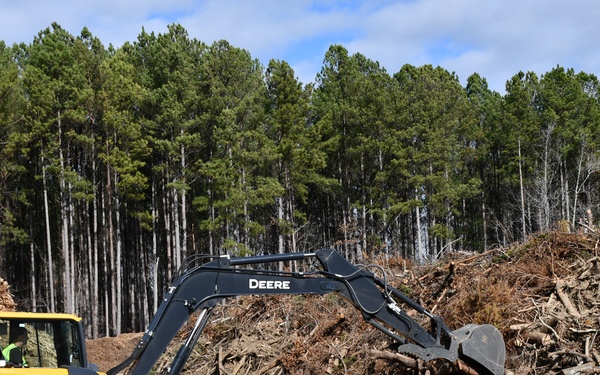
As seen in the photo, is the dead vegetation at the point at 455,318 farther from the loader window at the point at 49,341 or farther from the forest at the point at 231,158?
the forest at the point at 231,158

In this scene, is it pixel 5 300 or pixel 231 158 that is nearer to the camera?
pixel 5 300

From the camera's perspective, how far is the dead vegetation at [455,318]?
426 inches

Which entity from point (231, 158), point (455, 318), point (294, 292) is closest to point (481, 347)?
point (455, 318)

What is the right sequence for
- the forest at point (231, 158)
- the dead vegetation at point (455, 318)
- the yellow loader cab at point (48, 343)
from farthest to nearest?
1. the forest at point (231, 158)
2. the dead vegetation at point (455, 318)
3. the yellow loader cab at point (48, 343)

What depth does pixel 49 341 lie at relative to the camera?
862 centimetres

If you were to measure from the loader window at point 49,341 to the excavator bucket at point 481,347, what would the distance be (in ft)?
15.6

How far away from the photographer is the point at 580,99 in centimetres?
4819

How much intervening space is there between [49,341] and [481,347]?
5.54 meters

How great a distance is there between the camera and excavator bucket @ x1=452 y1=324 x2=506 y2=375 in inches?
372

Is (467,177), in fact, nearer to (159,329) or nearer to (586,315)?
(586,315)

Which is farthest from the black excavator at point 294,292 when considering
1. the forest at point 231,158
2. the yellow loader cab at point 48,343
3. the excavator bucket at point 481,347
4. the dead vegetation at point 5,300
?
the forest at point 231,158

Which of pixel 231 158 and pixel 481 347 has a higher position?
pixel 231 158

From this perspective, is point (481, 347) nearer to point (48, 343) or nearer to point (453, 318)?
point (453, 318)

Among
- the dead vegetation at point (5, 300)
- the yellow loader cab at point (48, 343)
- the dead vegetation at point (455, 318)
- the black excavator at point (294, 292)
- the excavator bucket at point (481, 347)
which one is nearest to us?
the black excavator at point (294, 292)
